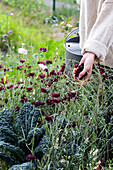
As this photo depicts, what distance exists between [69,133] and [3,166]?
497mm

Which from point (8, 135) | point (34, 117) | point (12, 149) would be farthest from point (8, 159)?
point (34, 117)

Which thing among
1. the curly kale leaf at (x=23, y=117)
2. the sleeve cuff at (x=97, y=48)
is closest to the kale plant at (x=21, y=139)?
the curly kale leaf at (x=23, y=117)

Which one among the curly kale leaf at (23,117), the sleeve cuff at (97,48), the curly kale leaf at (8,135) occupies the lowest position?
the curly kale leaf at (8,135)

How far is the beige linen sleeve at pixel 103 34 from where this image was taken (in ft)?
4.20

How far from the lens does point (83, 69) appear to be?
4.28 feet

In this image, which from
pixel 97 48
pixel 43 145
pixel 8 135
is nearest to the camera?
pixel 97 48

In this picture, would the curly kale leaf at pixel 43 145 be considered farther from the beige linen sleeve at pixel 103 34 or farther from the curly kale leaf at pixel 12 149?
the beige linen sleeve at pixel 103 34

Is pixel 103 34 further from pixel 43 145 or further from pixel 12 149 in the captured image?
pixel 12 149

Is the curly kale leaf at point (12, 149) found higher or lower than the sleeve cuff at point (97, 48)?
lower

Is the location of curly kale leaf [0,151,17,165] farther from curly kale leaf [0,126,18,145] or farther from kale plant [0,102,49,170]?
curly kale leaf [0,126,18,145]

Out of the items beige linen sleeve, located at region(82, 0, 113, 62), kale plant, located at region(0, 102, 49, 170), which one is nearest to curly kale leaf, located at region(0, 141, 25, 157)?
kale plant, located at region(0, 102, 49, 170)

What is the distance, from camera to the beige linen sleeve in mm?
1280

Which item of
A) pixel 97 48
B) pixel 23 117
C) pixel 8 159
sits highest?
pixel 97 48

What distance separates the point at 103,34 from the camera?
1295 millimetres
